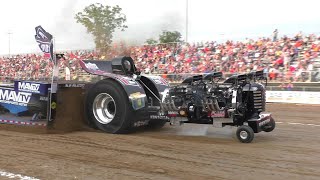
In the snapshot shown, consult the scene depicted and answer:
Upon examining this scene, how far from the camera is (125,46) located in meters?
11.3

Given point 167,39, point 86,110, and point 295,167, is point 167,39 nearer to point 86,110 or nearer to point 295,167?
point 86,110

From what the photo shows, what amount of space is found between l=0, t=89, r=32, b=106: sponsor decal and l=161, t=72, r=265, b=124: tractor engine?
2678mm

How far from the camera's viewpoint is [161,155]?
5.32m

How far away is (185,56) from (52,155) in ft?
61.2

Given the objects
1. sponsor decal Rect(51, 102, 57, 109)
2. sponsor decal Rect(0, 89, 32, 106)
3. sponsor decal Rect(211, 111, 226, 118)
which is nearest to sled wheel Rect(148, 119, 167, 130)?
sponsor decal Rect(211, 111, 226, 118)

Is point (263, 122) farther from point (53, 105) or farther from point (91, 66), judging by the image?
point (53, 105)

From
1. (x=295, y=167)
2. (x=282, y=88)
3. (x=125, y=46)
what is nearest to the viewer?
Answer: (x=295, y=167)

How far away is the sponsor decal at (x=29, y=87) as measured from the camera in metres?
7.19

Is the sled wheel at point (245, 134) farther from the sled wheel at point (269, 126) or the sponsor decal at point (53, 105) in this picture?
the sponsor decal at point (53, 105)

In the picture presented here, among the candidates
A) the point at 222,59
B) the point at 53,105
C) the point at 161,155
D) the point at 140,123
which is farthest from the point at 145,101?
the point at 222,59

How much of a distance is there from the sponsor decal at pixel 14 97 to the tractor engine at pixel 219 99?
2678mm

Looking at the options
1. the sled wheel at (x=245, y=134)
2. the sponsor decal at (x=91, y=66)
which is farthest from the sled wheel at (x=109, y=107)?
the sled wheel at (x=245, y=134)

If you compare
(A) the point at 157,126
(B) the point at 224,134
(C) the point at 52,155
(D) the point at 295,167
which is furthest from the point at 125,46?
(D) the point at 295,167

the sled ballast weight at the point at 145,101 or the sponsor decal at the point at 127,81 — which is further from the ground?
the sponsor decal at the point at 127,81
